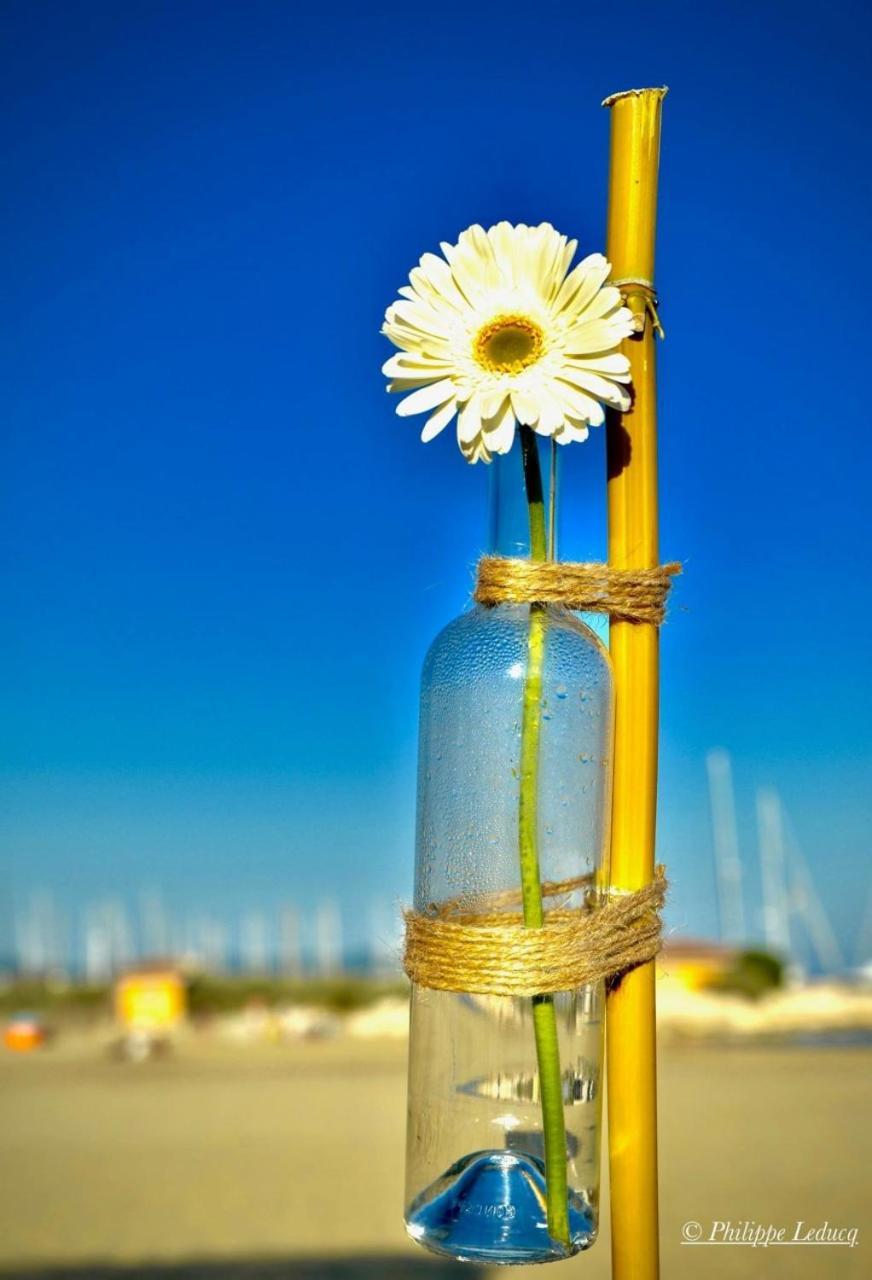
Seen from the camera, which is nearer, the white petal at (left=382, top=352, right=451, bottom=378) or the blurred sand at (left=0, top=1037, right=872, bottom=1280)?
the white petal at (left=382, top=352, right=451, bottom=378)

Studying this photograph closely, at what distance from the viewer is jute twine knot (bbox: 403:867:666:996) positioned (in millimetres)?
1062

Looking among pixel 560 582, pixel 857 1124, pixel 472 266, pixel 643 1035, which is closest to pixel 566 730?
pixel 560 582

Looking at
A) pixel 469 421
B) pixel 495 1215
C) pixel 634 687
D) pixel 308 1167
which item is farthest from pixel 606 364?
pixel 308 1167

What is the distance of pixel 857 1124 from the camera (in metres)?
7.52

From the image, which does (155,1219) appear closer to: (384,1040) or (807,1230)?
(807,1230)

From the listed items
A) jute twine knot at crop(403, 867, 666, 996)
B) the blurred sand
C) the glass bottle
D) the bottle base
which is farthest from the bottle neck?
the blurred sand

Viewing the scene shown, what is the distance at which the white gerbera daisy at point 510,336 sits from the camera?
1.07 metres

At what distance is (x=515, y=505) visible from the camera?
1164mm

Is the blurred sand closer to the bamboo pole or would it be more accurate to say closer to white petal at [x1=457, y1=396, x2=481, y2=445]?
the bamboo pole

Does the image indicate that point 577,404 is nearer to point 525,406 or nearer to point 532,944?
point 525,406

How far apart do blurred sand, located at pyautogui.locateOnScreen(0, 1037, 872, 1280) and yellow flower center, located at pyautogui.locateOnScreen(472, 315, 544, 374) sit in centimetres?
462

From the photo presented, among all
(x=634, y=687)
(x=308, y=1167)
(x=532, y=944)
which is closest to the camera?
(x=532, y=944)

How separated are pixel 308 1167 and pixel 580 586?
254 inches

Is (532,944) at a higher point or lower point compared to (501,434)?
lower
